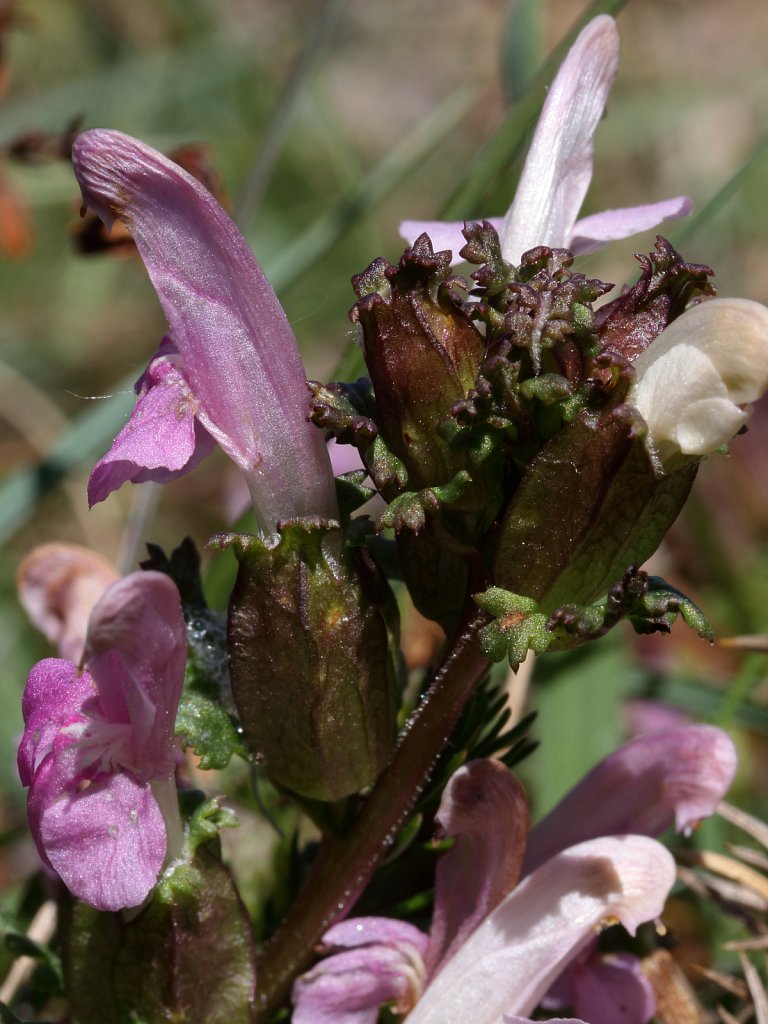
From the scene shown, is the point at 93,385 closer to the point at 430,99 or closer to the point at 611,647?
the point at 611,647

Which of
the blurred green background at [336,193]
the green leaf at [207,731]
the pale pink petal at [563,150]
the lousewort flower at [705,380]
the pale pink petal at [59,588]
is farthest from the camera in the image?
the blurred green background at [336,193]

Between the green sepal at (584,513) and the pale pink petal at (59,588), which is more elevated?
the green sepal at (584,513)

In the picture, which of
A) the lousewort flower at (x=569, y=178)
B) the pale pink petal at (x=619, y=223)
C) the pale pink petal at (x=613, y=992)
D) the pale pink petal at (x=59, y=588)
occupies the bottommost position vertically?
the pale pink petal at (x=613, y=992)

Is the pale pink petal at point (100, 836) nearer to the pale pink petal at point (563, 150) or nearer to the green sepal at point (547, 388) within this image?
the green sepal at point (547, 388)

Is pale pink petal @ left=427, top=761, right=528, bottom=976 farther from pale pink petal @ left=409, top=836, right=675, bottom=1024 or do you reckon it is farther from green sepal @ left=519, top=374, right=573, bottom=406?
green sepal @ left=519, top=374, right=573, bottom=406

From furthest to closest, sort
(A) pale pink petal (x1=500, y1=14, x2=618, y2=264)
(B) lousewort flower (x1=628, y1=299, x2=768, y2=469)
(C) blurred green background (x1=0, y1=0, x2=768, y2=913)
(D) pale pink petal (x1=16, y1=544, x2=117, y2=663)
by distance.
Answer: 1. (C) blurred green background (x1=0, y1=0, x2=768, y2=913)
2. (D) pale pink petal (x1=16, y1=544, x2=117, y2=663)
3. (A) pale pink petal (x1=500, y1=14, x2=618, y2=264)
4. (B) lousewort flower (x1=628, y1=299, x2=768, y2=469)

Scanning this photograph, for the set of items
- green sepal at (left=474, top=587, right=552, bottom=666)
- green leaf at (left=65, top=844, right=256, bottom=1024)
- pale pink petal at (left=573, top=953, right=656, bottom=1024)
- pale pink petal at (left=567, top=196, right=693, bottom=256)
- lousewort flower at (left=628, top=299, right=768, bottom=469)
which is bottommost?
pale pink petal at (left=573, top=953, right=656, bottom=1024)

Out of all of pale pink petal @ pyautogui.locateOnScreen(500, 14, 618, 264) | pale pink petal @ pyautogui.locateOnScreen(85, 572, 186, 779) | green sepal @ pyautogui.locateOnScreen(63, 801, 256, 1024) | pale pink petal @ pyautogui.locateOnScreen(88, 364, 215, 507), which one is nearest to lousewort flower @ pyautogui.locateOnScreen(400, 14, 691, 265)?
pale pink petal @ pyautogui.locateOnScreen(500, 14, 618, 264)

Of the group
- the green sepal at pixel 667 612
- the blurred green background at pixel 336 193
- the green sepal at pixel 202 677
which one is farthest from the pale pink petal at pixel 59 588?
the green sepal at pixel 667 612

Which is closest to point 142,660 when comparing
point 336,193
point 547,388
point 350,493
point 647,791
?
point 350,493
